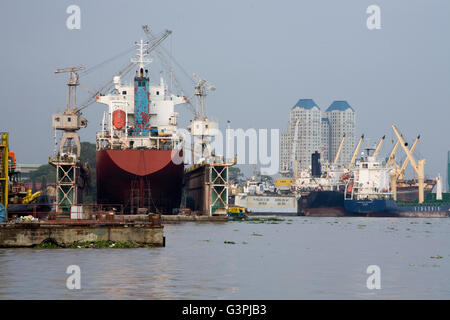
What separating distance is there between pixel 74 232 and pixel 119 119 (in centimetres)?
6150

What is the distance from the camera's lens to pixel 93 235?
4403cm

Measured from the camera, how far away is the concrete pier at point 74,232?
43219 millimetres

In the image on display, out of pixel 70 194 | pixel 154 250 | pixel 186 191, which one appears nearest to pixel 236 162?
pixel 70 194

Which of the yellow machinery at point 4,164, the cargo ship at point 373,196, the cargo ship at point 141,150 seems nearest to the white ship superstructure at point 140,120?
the cargo ship at point 141,150

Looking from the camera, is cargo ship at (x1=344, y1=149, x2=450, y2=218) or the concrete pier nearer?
the concrete pier

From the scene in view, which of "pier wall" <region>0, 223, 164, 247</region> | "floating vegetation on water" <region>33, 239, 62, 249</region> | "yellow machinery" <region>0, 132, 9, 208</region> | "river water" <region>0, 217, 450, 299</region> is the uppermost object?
"yellow machinery" <region>0, 132, 9, 208</region>

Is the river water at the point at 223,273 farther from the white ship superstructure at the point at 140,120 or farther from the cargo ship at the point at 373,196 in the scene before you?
the cargo ship at the point at 373,196

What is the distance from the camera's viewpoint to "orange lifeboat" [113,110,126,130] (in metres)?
103

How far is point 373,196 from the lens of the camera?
181625 mm

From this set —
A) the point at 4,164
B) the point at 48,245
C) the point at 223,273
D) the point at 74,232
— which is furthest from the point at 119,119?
the point at 223,273

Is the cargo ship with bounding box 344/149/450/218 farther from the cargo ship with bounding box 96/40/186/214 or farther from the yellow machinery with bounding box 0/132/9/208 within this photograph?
the yellow machinery with bounding box 0/132/9/208

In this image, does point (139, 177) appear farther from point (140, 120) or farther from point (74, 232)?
point (74, 232)

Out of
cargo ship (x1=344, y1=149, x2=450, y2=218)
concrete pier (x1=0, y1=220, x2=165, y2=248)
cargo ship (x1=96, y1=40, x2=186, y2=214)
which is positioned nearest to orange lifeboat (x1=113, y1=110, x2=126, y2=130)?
cargo ship (x1=96, y1=40, x2=186, y2=214)

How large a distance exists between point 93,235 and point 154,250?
144 inches
